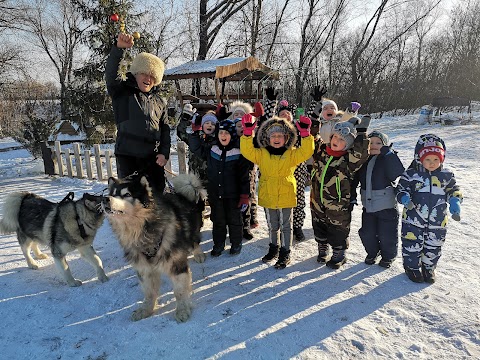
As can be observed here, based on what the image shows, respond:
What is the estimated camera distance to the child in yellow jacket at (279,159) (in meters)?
3.17

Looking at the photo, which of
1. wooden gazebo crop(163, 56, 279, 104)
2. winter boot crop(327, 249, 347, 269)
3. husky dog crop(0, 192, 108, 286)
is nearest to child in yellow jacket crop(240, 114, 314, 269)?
winter boot crop(327, 249, 347, 269)

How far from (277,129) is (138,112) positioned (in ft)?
4.77

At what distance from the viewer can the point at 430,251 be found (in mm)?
3016

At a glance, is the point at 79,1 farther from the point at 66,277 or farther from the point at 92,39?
the point at 66,277

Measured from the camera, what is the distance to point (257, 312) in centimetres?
275

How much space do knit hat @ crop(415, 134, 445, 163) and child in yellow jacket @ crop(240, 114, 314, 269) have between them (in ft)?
3.34

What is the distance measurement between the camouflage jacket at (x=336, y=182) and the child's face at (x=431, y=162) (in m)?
0.53

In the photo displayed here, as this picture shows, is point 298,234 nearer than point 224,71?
Yes

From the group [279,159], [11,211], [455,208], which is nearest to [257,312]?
[279,159]

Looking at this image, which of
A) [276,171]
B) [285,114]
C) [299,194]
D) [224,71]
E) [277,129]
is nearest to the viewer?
[277,129]

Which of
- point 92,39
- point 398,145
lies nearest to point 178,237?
point 92,39

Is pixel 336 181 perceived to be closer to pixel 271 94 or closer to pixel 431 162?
pixel 431 162

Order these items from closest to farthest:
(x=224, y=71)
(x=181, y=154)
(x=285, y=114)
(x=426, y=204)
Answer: (x=426, y=204), (x=285, y=114), (x=181, y=154), (x=224, y=71)

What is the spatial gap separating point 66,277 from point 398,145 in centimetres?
1193
